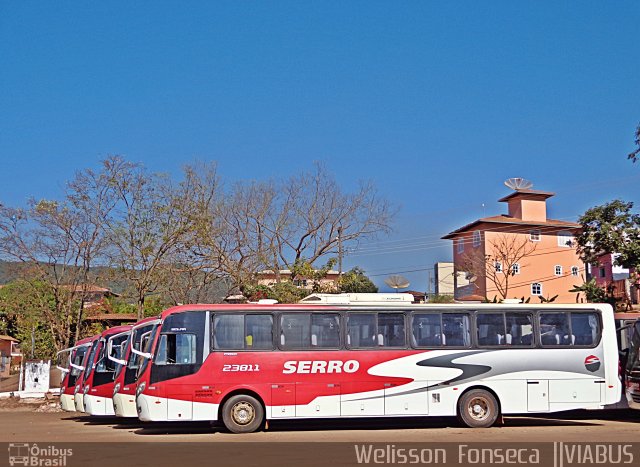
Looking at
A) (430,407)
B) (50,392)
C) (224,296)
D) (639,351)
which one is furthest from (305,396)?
(224,296)

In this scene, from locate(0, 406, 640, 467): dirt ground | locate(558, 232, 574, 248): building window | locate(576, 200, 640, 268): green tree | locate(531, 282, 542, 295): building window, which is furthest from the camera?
locate(558, 232, 574, 248): building window

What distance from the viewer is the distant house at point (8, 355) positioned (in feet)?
154

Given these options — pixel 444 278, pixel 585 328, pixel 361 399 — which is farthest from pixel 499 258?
pixel 361 399

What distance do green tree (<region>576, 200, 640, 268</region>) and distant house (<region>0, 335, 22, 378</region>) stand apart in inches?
1275

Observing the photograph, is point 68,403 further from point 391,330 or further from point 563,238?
point 563,238

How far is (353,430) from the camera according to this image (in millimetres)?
17266

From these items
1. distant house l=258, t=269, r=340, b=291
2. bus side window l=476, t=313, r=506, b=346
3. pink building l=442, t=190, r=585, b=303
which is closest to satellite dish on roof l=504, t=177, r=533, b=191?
pink building l=442, t=190, r=585, b=303

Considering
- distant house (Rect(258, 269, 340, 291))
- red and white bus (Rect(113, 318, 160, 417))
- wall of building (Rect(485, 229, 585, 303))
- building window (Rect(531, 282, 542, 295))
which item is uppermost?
wall of building (Rect(485, 229, 585, 303))

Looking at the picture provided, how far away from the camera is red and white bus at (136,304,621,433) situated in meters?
16.7

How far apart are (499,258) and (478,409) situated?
3536 centimetres

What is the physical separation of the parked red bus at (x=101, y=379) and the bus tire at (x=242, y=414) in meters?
4.01

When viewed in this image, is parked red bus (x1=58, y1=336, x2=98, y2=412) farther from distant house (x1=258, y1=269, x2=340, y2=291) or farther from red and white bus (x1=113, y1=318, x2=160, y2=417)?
distant house (x1=258, y1=269, x2=340, y2=291)

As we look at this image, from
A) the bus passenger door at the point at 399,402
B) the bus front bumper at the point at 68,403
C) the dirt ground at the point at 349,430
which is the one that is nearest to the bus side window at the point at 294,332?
the dirt ground at the point at 349,430

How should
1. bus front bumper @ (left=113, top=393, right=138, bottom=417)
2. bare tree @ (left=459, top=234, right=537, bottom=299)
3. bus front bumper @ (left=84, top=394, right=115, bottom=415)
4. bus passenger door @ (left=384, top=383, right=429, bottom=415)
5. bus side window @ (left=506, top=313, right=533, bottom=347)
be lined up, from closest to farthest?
1. bus passenger door @ (left=384, top=383, right=429, bottom=415)
2. bus front bumper @ (left=113, top=393, right=138, bottom=417)
3. bus side window @ (left=506, top=313, right=533, bottom=347)
4. bus front bumper @ (left=84, top=394, right=115, bottom=415)
5. bare tree @ (left=459, top=234, right=537, bottom=299)
